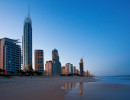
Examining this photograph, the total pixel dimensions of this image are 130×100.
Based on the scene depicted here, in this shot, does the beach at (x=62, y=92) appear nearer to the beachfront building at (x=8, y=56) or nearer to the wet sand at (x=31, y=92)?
the wet sand at (x=31, y=92)

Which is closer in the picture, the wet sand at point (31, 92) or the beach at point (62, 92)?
the wet sand at point (31, 92)

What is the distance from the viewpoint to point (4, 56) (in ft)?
533

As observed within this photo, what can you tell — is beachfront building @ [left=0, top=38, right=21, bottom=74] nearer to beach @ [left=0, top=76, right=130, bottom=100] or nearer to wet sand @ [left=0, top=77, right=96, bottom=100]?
wet sand @ [left=0, top=77, right=96, bottom=100]

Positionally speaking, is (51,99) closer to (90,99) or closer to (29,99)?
(29,99)

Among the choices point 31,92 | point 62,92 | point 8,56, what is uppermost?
point 8,56

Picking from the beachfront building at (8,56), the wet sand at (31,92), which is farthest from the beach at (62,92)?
the beachfront building at (8,56)

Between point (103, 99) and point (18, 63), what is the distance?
183 m

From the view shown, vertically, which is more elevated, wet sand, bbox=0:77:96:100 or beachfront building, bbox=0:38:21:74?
beachfront building, bbox=0:38:21:74

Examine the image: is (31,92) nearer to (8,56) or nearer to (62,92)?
(62,92)

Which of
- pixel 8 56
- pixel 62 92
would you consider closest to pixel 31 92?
pixel 62 92

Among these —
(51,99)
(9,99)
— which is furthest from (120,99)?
(9,99)

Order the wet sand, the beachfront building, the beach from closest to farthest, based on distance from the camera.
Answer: the wet sand, the beach, the beachfront building

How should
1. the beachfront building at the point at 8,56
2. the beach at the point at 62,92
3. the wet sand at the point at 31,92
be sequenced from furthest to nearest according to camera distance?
the beachfront building at the point at 8,56, the beach at the point at 62,92, the wet sand at the point at 31,92

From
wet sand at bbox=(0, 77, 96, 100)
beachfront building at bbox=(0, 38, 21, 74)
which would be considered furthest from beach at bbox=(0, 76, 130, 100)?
beachfront building at bbox=(0, 38, 21, 74)
